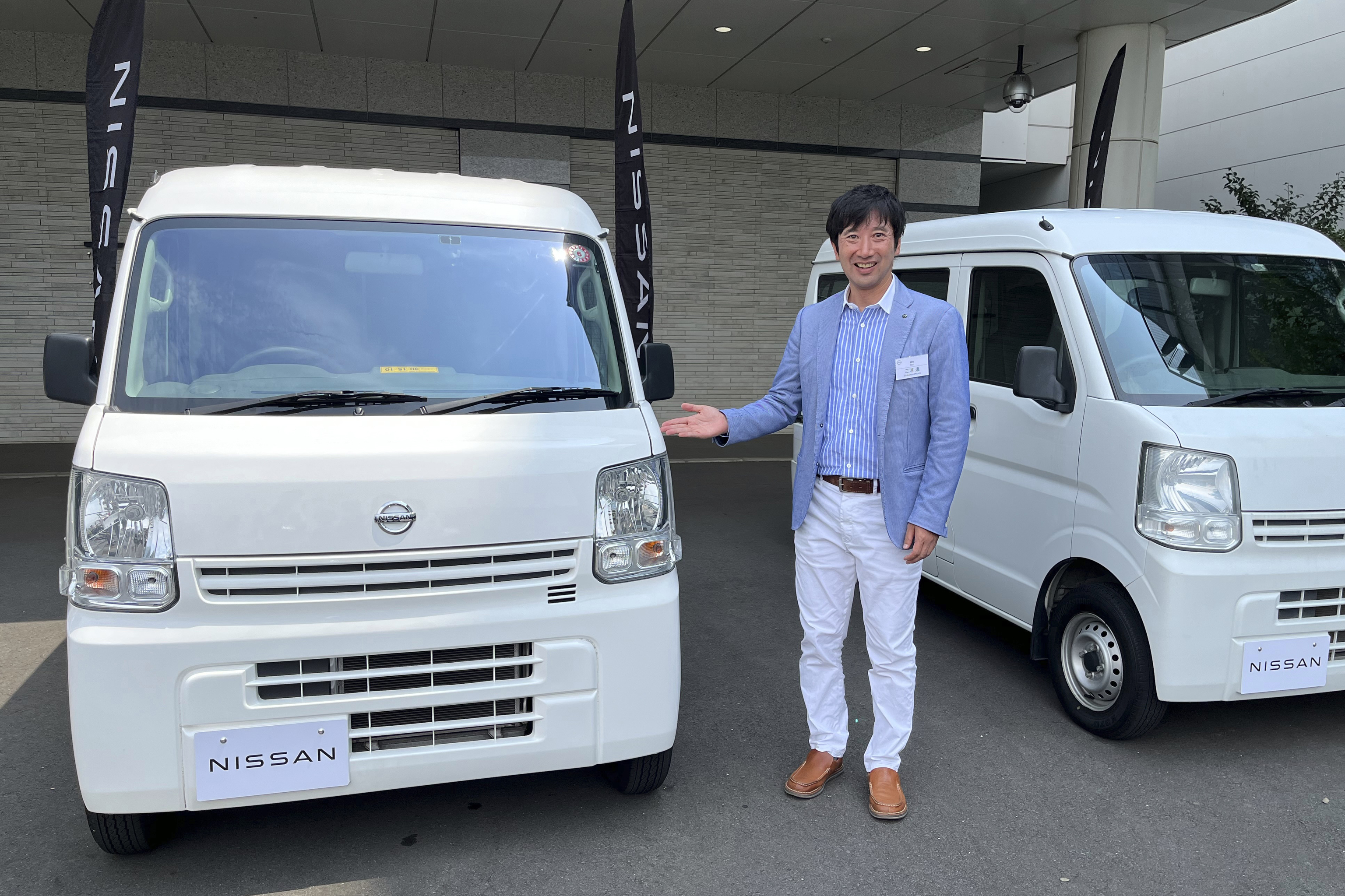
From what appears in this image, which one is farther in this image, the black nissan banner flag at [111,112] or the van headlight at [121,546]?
the black nissan banner flag at [111,112]

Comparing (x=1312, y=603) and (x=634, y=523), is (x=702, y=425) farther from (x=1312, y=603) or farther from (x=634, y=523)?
(x=1312, y=603)

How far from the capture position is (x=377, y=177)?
3348 millimetres

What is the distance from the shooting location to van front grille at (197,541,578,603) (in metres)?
2.46

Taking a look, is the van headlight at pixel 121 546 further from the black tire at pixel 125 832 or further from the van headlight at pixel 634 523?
the van headlight at pixel 634 523

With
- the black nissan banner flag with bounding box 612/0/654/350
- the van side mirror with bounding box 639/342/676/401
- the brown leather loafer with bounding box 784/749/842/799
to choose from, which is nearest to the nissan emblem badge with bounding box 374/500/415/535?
the van side mirror with bounding box 639/342/676/401

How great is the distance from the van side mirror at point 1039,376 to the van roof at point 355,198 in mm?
1858

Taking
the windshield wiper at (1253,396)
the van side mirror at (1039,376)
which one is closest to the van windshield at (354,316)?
the van side mirror at (1039,376)

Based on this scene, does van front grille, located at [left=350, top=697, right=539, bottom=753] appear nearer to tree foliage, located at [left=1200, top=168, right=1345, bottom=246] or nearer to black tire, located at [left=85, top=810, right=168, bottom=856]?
black tire, located at [left=85, top=810, right=168, bottom=856]

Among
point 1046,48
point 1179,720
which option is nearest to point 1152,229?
point 1179,720

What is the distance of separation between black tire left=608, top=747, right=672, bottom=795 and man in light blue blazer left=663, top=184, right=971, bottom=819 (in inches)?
19.6

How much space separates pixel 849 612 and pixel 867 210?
4.56ft

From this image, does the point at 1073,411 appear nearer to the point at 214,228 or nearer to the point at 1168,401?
the point at 1168,401

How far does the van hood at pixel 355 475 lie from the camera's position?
8.03 ft

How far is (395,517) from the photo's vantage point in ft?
8.35
